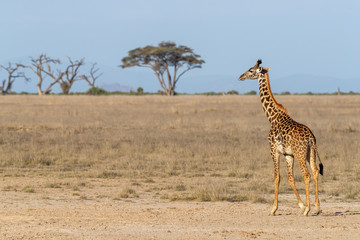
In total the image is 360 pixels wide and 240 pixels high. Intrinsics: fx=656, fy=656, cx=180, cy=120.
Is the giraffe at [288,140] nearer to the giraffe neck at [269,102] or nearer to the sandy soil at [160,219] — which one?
the giraffe neck at [269,102]

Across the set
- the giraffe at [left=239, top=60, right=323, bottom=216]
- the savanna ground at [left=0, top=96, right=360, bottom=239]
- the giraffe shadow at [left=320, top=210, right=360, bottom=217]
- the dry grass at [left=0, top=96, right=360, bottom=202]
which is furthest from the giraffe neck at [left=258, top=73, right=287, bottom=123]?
the dry grass at [left=0, top=96, right=360, bottom=202]

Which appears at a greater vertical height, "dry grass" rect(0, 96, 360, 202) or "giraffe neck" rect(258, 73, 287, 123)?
"giraffe neck" rect(258, 73, 287, 123)

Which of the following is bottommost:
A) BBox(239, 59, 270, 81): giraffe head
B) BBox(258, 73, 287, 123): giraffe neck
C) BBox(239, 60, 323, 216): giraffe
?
BBox(239, 60, 323, 216): giraffe

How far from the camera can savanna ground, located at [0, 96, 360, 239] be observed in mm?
8367

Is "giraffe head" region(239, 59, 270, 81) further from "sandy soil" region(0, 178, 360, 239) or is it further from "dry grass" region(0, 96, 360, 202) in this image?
"dry grass" region(0, 96, 360, 202)

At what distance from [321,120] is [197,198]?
19622 mm

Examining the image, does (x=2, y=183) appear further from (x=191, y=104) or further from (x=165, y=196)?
(x=191, y=104)

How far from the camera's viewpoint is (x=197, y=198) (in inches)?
436

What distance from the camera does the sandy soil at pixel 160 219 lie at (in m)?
7.95

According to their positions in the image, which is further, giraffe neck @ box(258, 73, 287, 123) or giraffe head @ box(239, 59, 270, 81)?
giraffe head @ box(239, 59, 270, 81)

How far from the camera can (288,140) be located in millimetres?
8758

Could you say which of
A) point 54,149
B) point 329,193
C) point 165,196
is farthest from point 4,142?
point 329,193

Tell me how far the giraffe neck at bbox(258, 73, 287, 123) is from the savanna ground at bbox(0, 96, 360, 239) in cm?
144

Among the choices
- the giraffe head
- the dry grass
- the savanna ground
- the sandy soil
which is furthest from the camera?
the dry grass
